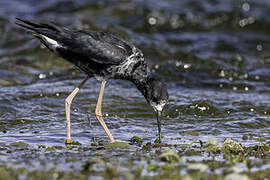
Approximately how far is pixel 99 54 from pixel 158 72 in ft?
16.9

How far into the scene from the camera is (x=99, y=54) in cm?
715

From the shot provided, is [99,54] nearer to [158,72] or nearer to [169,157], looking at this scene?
[169,157]

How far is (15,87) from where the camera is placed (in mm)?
10656

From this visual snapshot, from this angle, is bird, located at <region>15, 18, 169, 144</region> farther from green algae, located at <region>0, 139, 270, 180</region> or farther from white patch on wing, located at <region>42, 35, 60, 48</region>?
green algae, located at <region>0, 139, 270, 180</region>

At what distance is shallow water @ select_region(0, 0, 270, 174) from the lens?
8172 millimetres

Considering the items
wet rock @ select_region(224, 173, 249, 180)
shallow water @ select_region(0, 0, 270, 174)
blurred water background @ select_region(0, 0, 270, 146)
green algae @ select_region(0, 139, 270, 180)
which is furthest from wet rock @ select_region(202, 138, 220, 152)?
wet rock @ select_region(224, 173, 249, 180)

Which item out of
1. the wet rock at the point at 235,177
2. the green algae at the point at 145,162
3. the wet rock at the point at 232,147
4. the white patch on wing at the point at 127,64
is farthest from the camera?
the white patch on wing at the point at 127,64

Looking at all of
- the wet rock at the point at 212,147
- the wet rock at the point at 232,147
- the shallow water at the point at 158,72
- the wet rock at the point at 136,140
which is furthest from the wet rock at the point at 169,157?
the shallow water at the point at 158,72

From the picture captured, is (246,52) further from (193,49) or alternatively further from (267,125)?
(267,125)

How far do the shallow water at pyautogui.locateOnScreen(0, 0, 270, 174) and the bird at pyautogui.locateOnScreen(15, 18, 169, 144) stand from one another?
756mm

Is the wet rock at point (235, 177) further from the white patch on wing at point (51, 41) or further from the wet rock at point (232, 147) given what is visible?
the white patch on wing at point (51, 41)

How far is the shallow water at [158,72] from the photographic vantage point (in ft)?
26.8

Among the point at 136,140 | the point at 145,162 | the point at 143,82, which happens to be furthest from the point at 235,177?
the point at 143,82

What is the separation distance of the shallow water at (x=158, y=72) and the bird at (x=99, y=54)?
756 mm
